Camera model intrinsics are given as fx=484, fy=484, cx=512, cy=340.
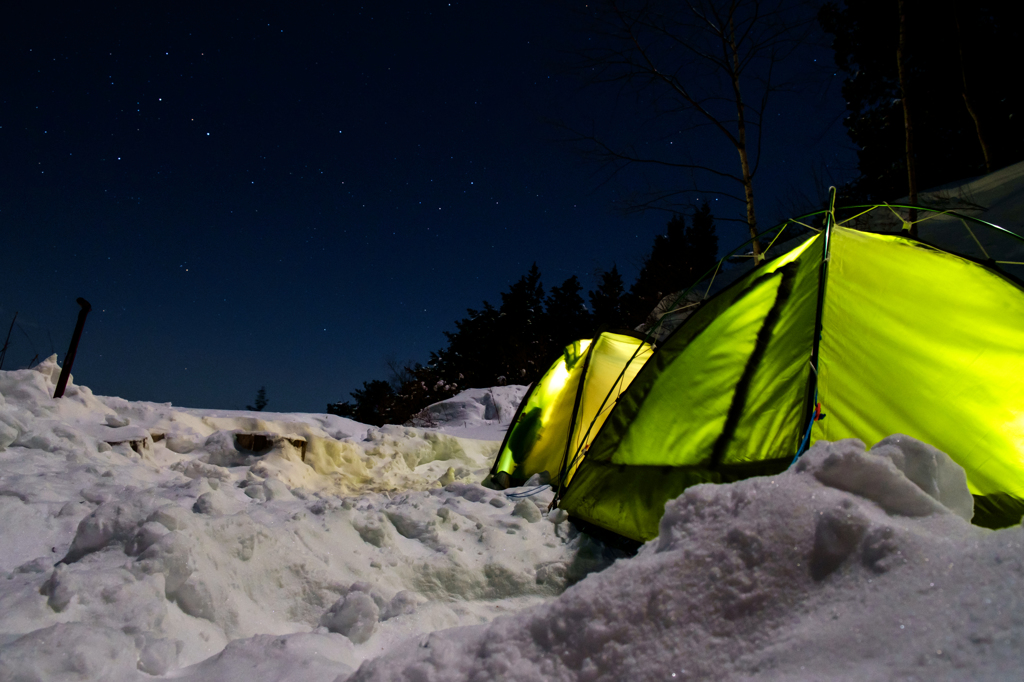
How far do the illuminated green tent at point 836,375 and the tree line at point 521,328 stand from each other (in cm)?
782

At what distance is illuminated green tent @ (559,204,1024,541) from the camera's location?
226 centimetres

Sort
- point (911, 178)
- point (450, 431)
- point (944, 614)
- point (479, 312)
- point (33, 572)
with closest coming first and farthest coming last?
point (944, 614) → point (33, 572) → point (911, 178) → point (450, 431) → point (479, 312)

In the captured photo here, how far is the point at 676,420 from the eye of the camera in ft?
9.41

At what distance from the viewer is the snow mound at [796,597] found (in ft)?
2.61

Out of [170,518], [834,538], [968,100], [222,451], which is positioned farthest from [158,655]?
[968,100]

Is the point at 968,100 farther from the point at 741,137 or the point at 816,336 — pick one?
the point at 816,336

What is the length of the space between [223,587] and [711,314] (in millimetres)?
2779

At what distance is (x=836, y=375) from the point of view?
2.44 metres

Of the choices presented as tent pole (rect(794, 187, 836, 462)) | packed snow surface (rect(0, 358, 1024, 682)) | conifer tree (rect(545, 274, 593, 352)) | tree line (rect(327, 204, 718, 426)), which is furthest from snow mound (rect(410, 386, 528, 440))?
conifer tree (rect(545, 274, 593, 352))

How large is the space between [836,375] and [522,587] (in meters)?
1.89

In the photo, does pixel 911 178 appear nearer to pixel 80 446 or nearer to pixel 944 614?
pixel 944 614

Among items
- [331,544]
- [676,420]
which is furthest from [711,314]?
[331,544]

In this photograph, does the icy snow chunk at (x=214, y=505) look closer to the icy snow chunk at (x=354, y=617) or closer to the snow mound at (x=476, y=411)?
the icy snow chunk at (x=354, y=617)

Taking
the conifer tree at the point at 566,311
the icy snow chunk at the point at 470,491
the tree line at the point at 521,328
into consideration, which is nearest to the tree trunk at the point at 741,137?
the tree line at the point at 521,328
